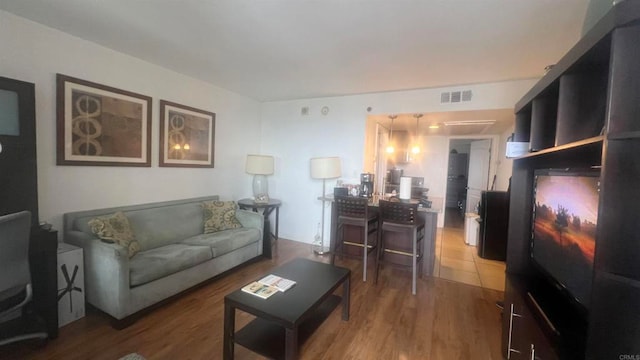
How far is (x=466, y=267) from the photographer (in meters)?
3.65

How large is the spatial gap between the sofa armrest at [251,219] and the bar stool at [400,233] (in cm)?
159

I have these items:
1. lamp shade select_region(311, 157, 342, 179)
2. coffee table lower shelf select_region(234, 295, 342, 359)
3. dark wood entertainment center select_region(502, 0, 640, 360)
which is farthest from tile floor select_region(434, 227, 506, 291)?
coffee table lower shelf select_region(234, 295, 342, 359)

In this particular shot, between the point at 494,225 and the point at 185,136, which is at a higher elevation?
the point at 185,136

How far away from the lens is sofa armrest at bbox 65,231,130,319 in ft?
6.80

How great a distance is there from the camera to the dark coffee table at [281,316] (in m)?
1.58

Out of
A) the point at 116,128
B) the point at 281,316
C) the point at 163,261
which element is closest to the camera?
the point at 281,316

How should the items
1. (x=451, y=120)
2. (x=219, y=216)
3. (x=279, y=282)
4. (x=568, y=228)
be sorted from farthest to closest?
(x=451, y=120) < (x=219, y=216) < (x=279, y=282) < (x=568, y=228)

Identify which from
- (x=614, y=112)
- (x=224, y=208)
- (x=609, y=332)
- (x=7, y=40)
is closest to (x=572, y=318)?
(x=609, y=332)

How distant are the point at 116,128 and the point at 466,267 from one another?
4.68m

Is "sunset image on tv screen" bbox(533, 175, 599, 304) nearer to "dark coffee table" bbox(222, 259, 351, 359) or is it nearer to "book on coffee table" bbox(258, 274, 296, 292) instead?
"dark coffee table" bbox(222, 259, 351, 359)

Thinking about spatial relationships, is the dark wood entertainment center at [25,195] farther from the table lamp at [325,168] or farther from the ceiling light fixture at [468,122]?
the ceiling light fixture at [468,122]

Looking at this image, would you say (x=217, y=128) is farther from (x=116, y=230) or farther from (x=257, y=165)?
(x=116, y=230)

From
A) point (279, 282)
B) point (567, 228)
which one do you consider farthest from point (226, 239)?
point (567, 228)

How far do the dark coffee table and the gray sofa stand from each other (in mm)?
991
